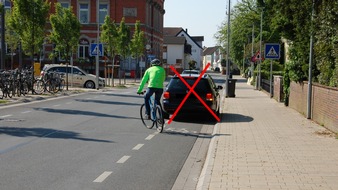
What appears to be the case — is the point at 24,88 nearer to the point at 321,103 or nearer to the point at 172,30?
the point at 321,103

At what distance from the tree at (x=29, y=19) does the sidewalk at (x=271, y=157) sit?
15.1 meters

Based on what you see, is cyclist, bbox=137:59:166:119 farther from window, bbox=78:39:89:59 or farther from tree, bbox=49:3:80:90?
window, bbox=78:39:89:59

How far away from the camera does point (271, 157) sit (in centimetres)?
906

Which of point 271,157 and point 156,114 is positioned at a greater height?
point 156,114

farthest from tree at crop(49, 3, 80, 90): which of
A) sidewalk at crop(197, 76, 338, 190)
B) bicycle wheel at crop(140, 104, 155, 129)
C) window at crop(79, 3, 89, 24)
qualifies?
window at crop(79, 3, 89, 24)

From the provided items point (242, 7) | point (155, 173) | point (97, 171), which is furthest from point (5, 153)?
point (242, 7)

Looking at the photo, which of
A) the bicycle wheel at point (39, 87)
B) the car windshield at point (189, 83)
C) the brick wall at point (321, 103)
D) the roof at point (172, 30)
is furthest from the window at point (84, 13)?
the roof at point (172, 30)

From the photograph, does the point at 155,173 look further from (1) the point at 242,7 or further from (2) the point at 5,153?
(1) the point at 242,7

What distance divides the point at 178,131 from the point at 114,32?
3171 cm

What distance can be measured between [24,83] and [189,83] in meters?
11.9

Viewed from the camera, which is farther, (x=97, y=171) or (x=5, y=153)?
(x=5, y=153)

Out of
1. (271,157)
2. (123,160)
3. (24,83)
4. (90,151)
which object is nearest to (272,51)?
(24,83)

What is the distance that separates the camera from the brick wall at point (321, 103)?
12.6 meters

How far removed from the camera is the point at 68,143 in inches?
429
